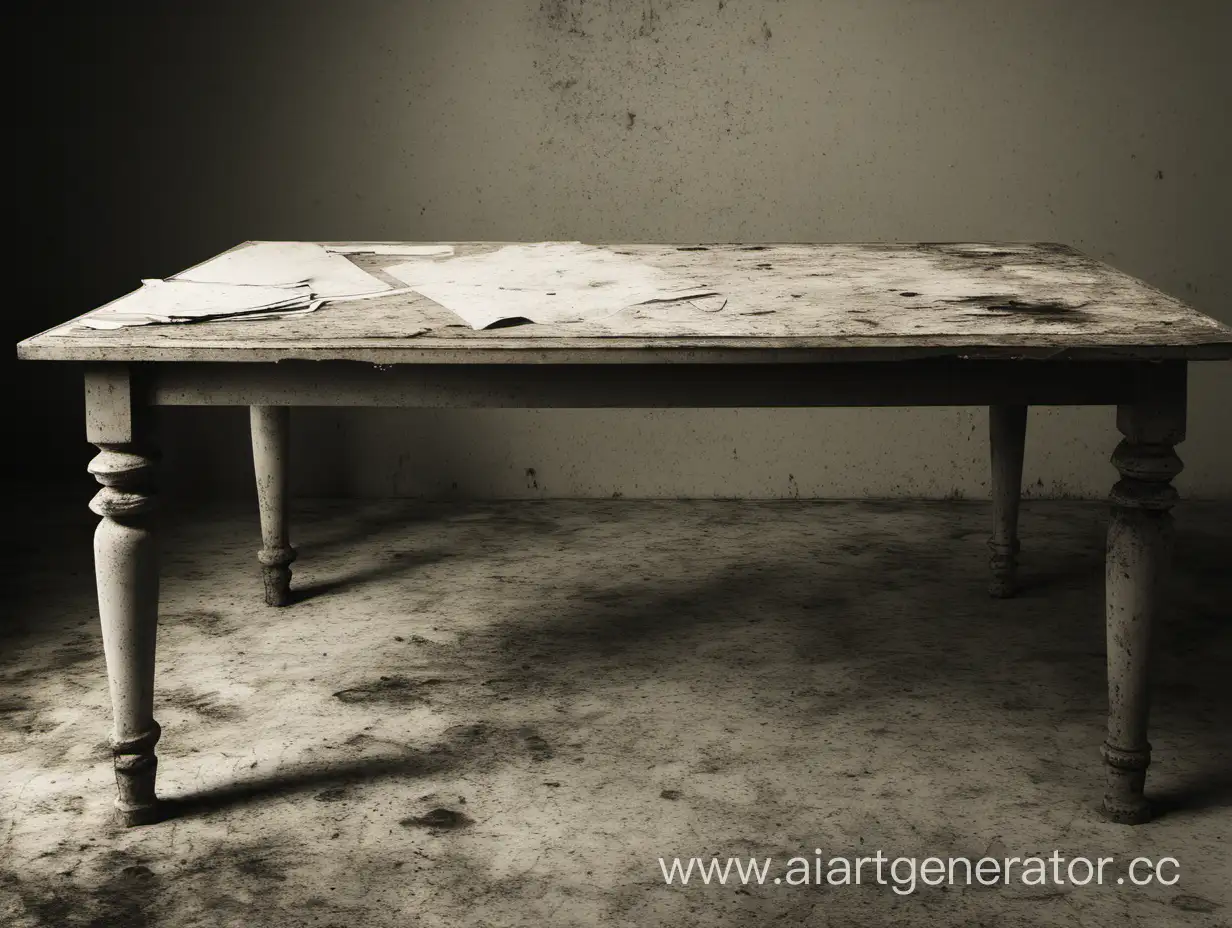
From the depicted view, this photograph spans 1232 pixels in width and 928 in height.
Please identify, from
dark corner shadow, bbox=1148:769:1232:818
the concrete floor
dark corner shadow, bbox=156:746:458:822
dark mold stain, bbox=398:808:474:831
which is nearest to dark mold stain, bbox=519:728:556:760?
the concrete floor

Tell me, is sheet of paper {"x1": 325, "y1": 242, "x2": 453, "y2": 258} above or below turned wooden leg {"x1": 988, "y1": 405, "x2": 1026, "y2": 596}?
above

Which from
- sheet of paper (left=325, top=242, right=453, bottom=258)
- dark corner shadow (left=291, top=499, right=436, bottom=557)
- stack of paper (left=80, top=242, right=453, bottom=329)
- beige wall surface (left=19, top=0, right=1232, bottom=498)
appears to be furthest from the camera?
beige wall surface (left=19, top=0, right=1232, bottom=498)

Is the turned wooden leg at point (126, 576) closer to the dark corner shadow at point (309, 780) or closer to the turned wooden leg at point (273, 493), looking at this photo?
the dark corner shadow at point (309, 780)

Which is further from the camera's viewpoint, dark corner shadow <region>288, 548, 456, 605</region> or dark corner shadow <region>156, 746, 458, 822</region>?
dark corner shadow <region>288, 548, 456, 605</region>

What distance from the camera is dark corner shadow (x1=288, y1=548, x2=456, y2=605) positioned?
342 centimetres

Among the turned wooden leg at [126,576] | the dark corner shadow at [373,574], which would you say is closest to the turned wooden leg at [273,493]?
the dark corner shadow at [373,574]

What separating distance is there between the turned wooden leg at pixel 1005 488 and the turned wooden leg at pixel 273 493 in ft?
5.45

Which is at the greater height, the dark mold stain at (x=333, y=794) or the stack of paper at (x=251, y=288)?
the stack of paper at (x=251, y=288)

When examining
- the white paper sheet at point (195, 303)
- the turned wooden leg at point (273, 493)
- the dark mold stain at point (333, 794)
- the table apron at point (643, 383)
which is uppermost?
the white paper sheet at point (195, 303)

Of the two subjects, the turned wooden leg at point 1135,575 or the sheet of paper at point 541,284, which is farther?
the sheet of paper at point 541,284

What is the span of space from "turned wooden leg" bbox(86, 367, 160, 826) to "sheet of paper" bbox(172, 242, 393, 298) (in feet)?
1.51

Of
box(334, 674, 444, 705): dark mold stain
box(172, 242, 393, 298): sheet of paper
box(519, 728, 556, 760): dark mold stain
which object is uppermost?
box(172, 242, 393, 298): sheet of paper

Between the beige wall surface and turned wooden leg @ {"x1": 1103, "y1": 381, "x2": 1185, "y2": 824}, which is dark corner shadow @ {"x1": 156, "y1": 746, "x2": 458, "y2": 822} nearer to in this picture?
turned wooden leg @ {"x1": 1103, "y1": 381, "x2": 1185, "y2": 824}

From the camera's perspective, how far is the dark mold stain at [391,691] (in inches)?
109
